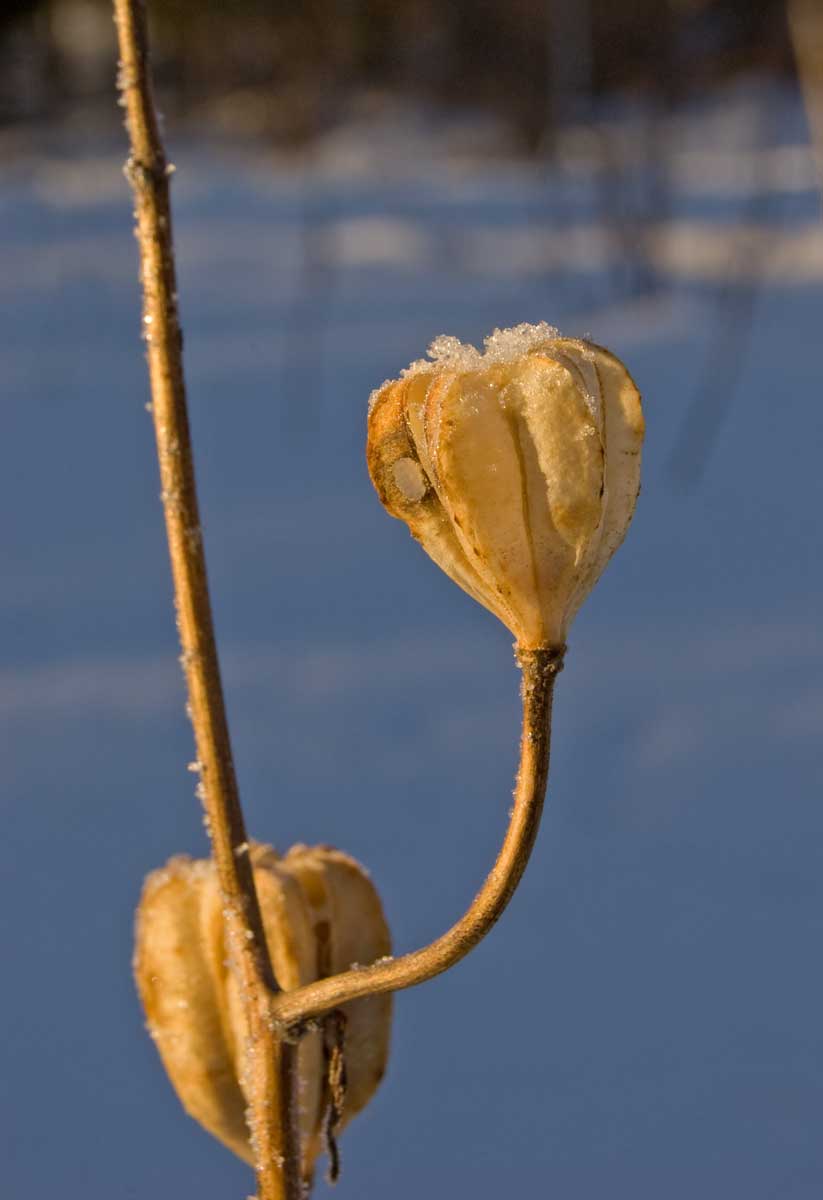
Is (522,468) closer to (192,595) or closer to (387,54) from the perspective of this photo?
(192,595)

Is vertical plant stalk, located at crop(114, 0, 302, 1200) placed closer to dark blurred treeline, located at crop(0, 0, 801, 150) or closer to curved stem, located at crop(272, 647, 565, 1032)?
curved stem, located at crop(272, 647, 565, 1032)

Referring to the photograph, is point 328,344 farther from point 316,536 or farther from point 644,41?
point 644,41

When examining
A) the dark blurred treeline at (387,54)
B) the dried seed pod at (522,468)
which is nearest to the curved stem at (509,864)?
the dried seed pod at (522,468)

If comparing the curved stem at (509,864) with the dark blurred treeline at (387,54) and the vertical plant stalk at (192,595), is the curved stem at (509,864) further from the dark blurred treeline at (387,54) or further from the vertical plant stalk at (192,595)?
the dark blurred treeline at (387,54)

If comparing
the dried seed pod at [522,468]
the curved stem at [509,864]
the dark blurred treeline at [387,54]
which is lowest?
the curved stem at [509,864]

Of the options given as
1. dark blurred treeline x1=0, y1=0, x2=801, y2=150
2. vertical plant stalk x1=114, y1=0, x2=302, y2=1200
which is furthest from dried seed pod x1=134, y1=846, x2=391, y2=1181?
dark blurred treeline x1=0, y1=0, x2=801, y2=150

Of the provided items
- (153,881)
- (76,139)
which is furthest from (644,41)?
(153,881)
